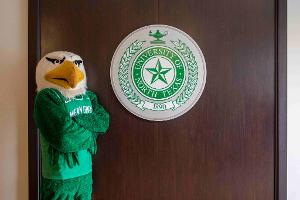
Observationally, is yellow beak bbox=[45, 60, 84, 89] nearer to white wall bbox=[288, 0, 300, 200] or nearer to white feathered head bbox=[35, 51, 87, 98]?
white feathered head bbox=[35, 51, 87, 98]

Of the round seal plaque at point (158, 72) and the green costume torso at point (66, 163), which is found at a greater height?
the round seal plaque at point (158, 72)

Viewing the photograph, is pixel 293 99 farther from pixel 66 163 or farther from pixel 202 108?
pixel 66 163

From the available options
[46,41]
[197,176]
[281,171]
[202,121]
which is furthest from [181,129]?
[46,41]

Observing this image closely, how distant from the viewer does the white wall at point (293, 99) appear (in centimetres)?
100

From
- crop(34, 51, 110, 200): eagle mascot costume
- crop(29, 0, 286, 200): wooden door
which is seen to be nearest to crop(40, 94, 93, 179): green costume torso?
crop(34, 51, 110, 200): eagle mascot costume

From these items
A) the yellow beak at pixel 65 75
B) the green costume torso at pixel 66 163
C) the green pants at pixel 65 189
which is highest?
the yellow beak at pixel 65 75

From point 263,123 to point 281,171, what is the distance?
0.21 m

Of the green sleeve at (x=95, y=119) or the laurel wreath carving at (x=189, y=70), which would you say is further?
the laurel wreath carving at (x=189, y=70)

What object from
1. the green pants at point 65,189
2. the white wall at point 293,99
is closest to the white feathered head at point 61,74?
the green pants at point 65,189

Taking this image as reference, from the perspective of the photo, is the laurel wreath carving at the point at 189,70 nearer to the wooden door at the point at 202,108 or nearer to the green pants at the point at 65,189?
the wooden door at the point at 202,108

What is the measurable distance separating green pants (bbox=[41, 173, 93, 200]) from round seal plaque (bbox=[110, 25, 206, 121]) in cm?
33

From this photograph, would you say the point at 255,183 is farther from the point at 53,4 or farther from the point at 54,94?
the point at 53,4

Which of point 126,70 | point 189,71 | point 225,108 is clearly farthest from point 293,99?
point 126,70

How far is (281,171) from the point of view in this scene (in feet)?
3.30
